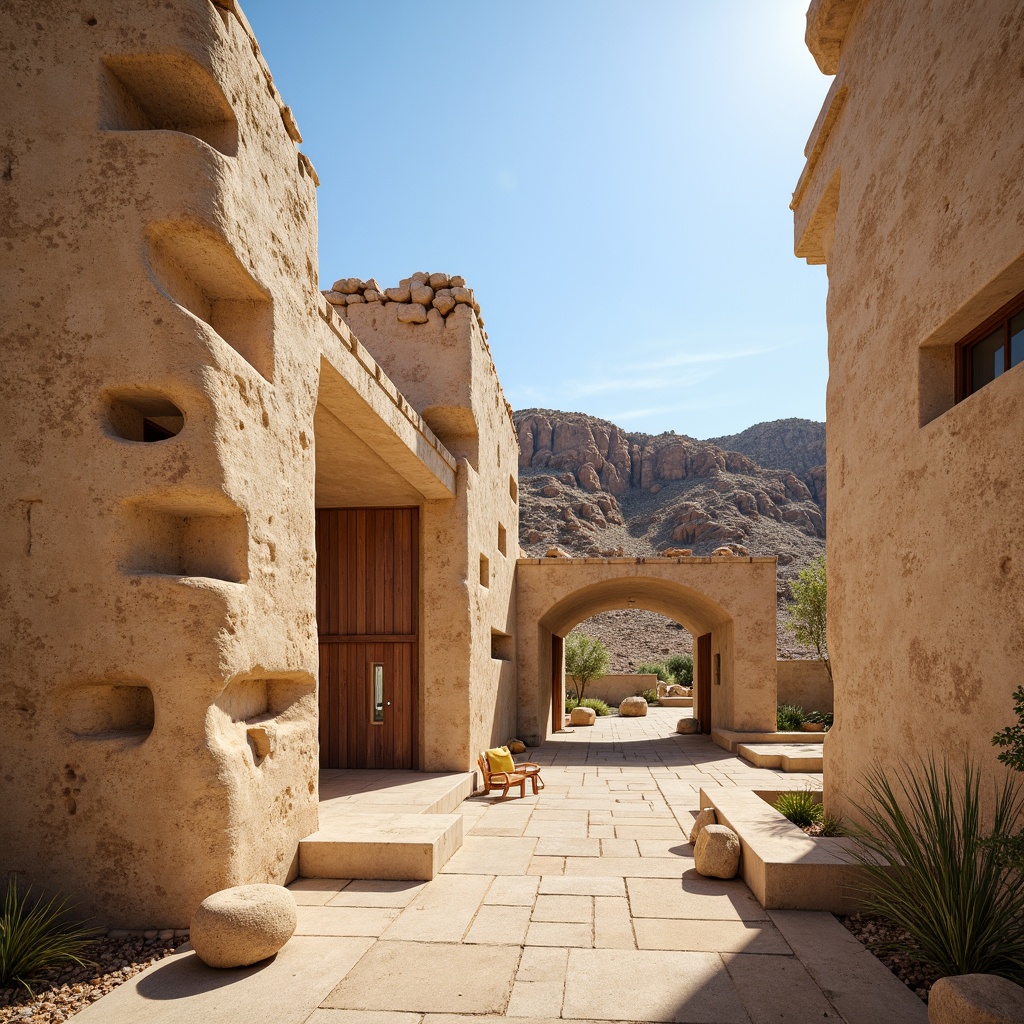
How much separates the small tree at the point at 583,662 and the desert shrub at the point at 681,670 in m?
6.16

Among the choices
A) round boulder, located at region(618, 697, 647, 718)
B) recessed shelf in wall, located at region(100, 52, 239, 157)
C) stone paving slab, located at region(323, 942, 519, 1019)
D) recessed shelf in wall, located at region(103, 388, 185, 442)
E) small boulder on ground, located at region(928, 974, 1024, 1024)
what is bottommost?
round boulder, located at region(618, 697, 647, 718)

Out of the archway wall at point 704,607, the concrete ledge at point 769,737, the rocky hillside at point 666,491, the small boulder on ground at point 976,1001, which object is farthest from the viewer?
the rocky hillside at point 666,491

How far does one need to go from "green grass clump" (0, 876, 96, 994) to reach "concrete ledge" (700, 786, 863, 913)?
12.7 feet

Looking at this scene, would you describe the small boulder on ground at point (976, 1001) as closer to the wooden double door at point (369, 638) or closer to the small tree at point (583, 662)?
the wooden double door at point (369, 638)

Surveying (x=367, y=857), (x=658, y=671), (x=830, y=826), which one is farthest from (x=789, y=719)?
(x=658, y=671)

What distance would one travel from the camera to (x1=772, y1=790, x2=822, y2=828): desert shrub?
6547 mm

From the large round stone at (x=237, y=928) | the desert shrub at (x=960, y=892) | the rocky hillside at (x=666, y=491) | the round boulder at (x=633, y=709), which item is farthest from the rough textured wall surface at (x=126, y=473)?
the rocky hillside at (x=666, y=491)

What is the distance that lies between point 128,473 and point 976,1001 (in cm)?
446

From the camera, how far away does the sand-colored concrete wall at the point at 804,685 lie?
56.6ft

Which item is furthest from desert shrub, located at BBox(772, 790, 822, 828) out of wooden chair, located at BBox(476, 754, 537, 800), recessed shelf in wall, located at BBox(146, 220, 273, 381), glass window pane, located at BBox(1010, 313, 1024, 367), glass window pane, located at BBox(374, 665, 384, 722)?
recessed shelf in wall, located at BBox(146, 220, 273, 381)

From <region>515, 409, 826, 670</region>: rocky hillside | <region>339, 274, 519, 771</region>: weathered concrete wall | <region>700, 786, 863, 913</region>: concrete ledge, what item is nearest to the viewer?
<region>700, 786, 863, 913</region>: concrete ledge

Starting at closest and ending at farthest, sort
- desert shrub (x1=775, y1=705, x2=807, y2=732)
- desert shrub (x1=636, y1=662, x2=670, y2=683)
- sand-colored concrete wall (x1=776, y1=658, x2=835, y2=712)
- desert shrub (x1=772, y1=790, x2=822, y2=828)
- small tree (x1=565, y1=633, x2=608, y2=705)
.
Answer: desert shrub (x1=772, y1=790, x2=822, y2=828), desert shrub (x1=775, y1=705, x2=807, y2=732), sand-colored concrete wall (x1=776, y1=658, x2=835, y2=712), small tree (x1=565, y1=633, x2=608, y2=705), desert shrub (x1=636, y1=662, x2=670, y2=683)

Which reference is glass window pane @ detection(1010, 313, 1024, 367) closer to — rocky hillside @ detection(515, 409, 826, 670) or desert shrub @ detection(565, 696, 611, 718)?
desert shrub @ detection(565, 696, 611, 718)

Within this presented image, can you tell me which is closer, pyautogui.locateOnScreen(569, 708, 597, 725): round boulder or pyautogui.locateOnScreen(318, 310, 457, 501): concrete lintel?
pyautogui.locateOnScreen(318, 310, 457, 501): concrete lintel
